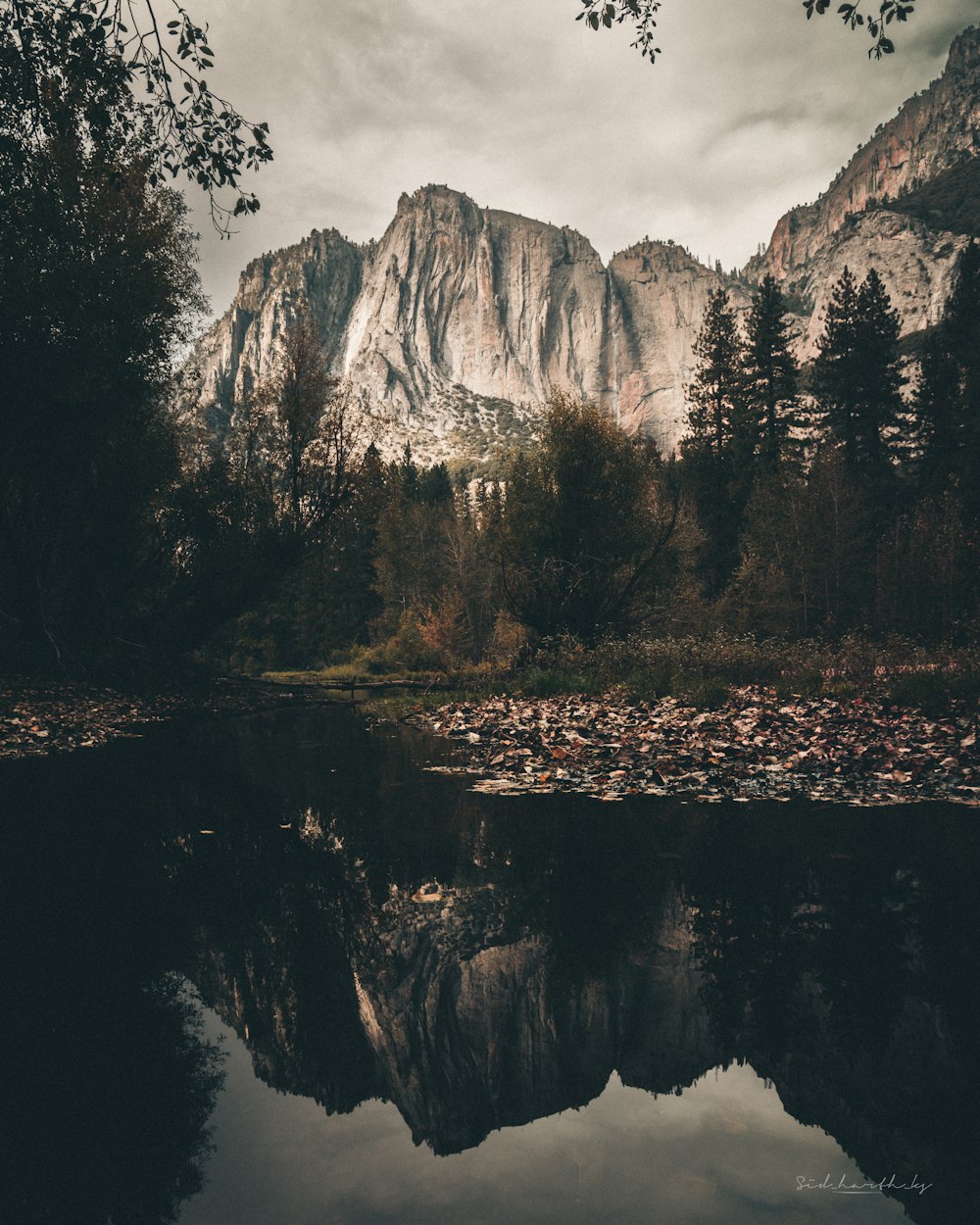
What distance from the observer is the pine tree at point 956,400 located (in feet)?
122

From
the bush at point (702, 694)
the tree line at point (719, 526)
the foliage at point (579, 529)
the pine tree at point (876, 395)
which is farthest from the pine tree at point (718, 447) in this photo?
the bush at point (702, 694)

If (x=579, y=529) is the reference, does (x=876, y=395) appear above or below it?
above

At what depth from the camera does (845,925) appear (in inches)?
150

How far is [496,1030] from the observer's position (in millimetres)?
2930

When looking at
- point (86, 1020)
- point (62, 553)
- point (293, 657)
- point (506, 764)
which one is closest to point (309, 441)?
point (62, 553)

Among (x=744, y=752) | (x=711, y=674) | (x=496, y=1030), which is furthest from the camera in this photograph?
(x=711, y=674)

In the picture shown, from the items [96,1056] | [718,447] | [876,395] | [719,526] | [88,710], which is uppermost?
[876,395]

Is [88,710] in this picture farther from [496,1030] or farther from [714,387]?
[714,387]

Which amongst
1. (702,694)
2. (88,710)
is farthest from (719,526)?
(88,710)

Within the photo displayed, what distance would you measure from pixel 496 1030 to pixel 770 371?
177 ft

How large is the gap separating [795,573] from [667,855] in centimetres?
3707

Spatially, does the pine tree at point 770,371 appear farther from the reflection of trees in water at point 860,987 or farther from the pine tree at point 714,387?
the reflection of trees in water at point 860,987

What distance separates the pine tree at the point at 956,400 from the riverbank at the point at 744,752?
3402 centimetres

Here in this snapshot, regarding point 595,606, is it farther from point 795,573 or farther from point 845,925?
point 795,573
